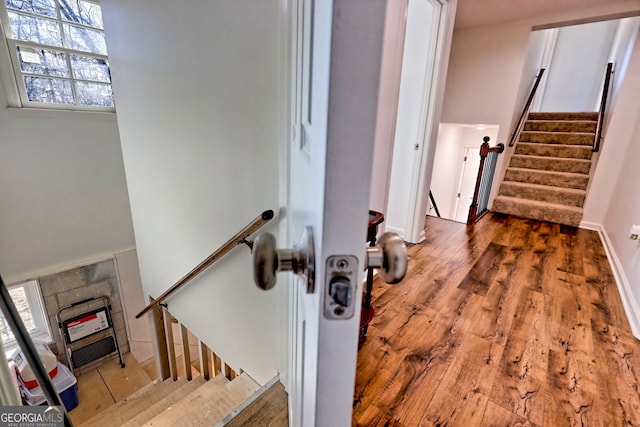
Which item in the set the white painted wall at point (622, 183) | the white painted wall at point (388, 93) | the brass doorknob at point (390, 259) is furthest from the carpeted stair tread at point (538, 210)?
the brass doorknob at point (390, 259)

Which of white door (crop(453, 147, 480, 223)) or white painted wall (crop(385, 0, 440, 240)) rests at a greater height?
white painted wall (crop(385, 0, 440, 240))

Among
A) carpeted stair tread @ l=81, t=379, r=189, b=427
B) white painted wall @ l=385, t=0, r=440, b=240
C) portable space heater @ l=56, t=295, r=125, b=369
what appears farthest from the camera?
portable space heater @ l=56, t=295, r=125, b=369

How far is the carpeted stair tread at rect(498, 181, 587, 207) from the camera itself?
342 centimetres

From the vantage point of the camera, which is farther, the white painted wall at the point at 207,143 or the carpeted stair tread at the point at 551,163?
the carpeted stair tread at the point at 551,163

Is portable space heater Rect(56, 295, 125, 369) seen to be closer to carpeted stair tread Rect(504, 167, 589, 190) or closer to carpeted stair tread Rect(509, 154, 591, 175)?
carpeted stair tread Rect(504, 167, 589, 190)

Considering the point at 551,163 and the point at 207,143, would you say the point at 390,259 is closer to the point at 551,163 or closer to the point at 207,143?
the point at 207,143

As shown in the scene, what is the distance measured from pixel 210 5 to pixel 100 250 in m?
3.24

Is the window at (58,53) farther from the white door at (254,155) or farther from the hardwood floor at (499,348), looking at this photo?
the hardwood floor at (499,348)

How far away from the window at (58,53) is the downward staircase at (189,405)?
304cm

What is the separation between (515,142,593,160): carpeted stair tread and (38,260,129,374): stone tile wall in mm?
5676

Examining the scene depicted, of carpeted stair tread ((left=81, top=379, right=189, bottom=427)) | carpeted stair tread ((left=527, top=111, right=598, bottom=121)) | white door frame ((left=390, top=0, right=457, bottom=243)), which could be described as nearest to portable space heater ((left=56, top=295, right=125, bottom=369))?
carpeted stair tread ((left=81, top=379, right=189, bottom=427))

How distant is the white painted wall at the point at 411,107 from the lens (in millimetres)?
2246

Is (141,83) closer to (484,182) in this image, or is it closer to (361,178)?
(361,178)

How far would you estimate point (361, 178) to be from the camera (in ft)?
0.87
